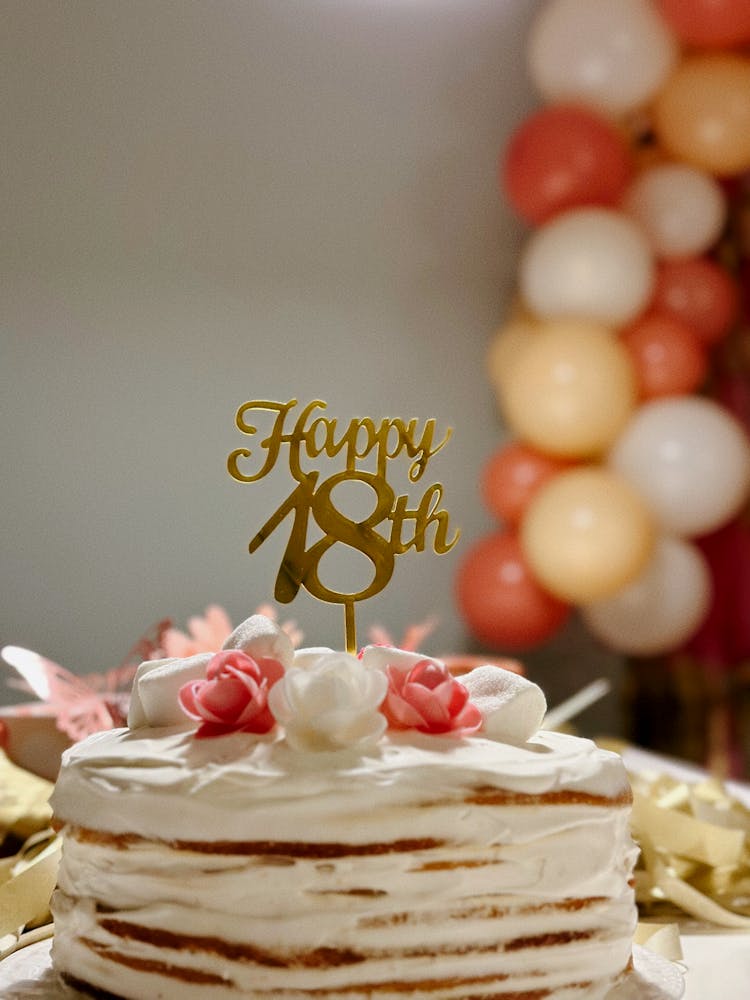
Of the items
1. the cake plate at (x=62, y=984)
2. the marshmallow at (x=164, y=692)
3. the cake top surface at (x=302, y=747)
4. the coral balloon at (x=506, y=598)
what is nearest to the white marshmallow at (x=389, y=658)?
the cake top surface at (x=302, y=747)

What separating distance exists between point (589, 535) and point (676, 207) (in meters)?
0.94

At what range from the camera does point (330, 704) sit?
0.99 meters

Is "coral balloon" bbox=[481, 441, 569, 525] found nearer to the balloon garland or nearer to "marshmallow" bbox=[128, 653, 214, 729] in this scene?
the balloon garland

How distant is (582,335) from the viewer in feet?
10.6

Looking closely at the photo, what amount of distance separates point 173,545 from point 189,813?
2.62m

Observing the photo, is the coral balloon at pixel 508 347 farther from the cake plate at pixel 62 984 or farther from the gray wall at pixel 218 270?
the cake plate at pixel 62 984

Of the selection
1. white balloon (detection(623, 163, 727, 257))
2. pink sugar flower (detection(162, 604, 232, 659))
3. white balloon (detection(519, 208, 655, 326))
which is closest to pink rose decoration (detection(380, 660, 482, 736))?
pink sugar flower (detection(162, 604, 232, 659))

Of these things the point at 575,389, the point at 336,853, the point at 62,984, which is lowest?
the point at 62,984

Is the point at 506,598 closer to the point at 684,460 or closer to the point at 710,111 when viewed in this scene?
the point at 684,460

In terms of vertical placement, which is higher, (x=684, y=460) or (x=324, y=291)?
(x=324, y=291)

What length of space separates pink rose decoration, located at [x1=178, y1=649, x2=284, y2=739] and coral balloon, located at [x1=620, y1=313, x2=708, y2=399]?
2408mm

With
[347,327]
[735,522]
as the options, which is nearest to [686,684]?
[735,522]

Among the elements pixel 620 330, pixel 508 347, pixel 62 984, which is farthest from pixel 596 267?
pixel 62 984

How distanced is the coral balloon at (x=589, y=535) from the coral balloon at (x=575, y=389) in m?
0.11
